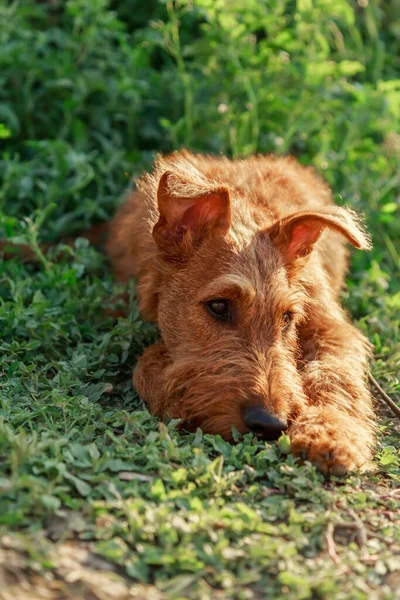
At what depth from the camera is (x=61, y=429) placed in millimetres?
3838

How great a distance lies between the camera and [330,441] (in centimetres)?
369

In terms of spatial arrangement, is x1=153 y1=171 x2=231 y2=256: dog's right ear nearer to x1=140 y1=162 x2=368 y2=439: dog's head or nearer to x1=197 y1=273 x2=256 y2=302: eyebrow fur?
x1=140 y1=162 x2=368 y2=439: dog's head

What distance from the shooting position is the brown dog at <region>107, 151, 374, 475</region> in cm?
378

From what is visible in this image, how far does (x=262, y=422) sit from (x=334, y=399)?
71cm

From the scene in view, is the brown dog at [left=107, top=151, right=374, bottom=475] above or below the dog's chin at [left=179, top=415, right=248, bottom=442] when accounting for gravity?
above

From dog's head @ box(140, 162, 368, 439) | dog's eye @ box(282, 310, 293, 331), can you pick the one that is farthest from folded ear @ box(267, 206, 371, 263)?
dog's eye @ box(282, 310, 293, 331)

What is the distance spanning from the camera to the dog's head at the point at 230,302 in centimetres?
379

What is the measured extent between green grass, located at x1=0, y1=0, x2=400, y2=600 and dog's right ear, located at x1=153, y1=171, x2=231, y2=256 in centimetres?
78

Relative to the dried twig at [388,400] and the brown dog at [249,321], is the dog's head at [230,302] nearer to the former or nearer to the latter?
the brown dog at [249,321]

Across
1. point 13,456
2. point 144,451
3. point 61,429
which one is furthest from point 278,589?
point 61,429

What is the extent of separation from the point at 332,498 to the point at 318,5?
15.1ft

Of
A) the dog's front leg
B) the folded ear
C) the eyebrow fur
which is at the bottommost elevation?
the dog's front leg

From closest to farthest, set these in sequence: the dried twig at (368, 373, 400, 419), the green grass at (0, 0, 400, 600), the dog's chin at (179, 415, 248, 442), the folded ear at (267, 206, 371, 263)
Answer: the green grass at (0, 0, 400, 600) → the dog's chin at (179, 415, 248, 442) → the folded ear at (267, 206, 371, 263) → the dried twig at (368, 373, 400, 419)

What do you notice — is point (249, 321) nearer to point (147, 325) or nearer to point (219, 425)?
point (219, 425)
